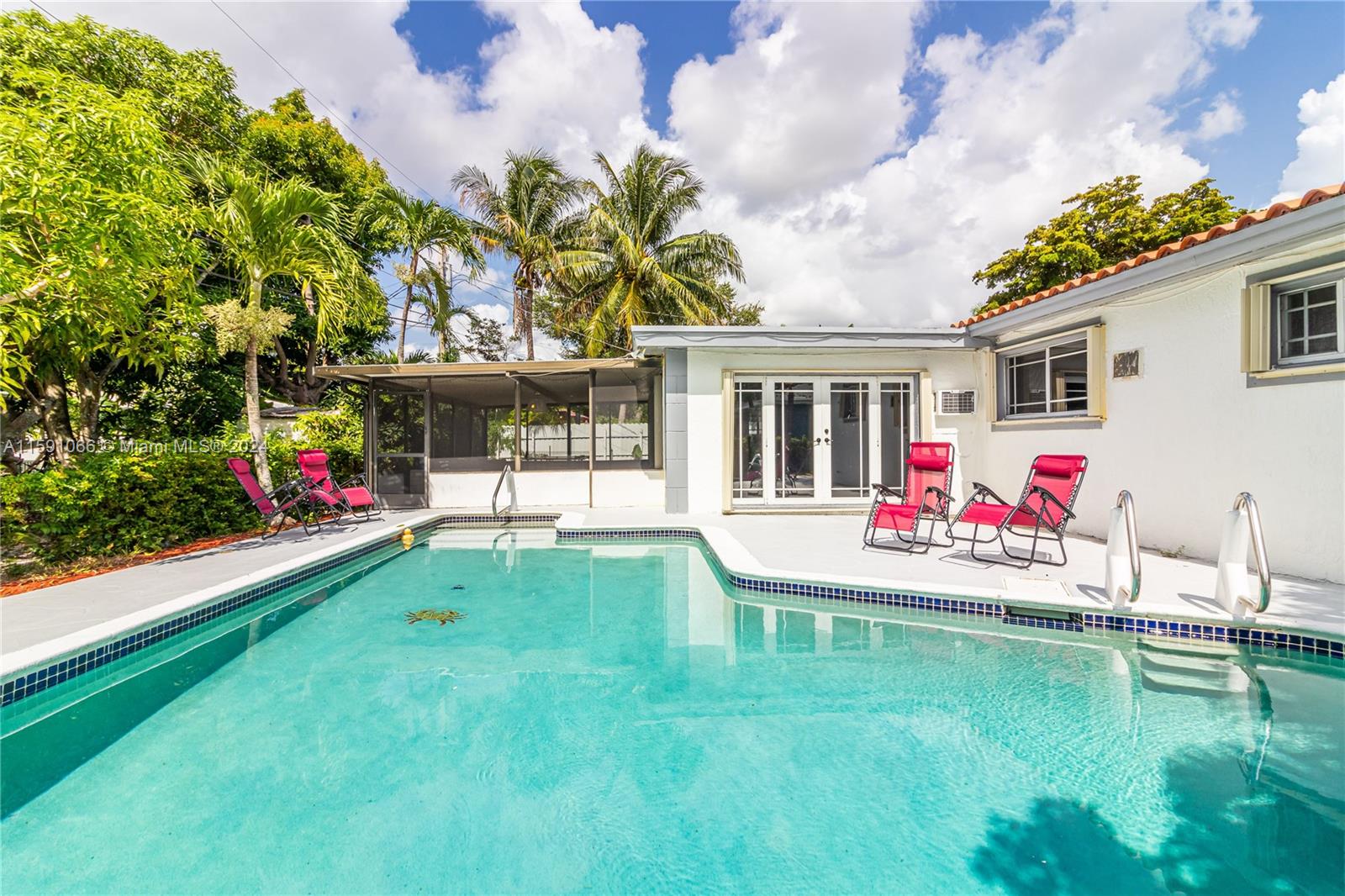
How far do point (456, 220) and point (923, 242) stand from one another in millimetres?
23790

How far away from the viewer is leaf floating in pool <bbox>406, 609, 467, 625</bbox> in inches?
200

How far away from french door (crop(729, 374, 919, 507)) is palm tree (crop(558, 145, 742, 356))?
27.3ft

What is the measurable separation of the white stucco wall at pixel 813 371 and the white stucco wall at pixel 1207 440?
2086 mm

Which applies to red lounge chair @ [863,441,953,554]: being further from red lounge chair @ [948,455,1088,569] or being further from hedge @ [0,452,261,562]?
hedge @ [0,452,261,562]

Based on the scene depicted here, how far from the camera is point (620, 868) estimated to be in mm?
2145

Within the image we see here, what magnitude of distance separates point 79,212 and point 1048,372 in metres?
11.1

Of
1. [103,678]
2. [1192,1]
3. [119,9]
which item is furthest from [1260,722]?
[119,9]

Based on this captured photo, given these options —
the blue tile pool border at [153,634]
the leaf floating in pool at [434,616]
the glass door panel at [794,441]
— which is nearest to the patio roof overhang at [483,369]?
the glass door panel at [794,441]

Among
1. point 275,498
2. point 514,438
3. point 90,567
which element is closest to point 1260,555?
point 90,567

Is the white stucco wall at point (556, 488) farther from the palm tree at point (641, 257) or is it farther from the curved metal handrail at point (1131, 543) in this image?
the curved metal handrail at point (1131, 543)

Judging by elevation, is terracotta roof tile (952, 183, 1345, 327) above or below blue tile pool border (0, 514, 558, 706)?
above

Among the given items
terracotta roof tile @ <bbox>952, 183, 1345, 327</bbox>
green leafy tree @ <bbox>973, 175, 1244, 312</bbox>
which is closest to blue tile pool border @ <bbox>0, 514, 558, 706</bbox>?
terracotta roof tile @ <bbox>952, 183, 1345, 327</bbox>

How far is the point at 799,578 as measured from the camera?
5.39 m

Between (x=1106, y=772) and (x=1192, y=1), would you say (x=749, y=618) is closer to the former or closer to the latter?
(x=1106, y=772)
